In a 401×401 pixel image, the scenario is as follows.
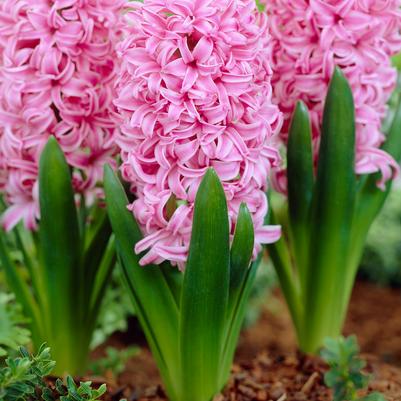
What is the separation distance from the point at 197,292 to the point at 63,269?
35cm

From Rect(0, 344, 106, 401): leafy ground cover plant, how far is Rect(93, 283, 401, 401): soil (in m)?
0.41

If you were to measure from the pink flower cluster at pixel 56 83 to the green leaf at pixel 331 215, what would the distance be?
0.44 metres

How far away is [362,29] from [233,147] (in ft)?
1.35

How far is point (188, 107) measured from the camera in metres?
1.19

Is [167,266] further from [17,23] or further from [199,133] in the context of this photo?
[17,23]

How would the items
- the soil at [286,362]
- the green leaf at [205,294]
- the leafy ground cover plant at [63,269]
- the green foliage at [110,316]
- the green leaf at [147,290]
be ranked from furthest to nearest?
1. the green foliage at [110,316]
2. the soil at [286,362]
3. the leafy ground cover plant at [63,269]
4. the green leaf at [147,290]
5. the green leaf at [205,294]

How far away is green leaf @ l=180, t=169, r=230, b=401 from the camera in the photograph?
118 centimetres

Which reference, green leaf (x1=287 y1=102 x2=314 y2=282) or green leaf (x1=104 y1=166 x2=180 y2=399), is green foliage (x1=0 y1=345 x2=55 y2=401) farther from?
green leaf (x1=287 y1=102 x2=314 y2=282)

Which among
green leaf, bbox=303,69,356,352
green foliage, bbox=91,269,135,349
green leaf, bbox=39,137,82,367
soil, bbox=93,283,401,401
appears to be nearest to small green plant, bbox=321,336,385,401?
soil, bbox=93,283,401,401

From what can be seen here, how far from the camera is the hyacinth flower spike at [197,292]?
3.98ft

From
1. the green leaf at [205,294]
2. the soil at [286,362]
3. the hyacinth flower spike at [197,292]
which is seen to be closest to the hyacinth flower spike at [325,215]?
the soil at [286,362]

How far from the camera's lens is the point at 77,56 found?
1381 mm

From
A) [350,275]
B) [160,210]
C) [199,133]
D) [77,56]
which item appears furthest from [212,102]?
[350,275]

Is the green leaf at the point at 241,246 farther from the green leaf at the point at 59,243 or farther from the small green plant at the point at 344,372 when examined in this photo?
the green leaf at the point at 59,243
